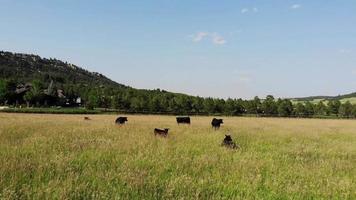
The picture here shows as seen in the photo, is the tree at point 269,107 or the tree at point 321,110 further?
the tree at point 321,110

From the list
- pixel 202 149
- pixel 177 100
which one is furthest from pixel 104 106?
pixel 202 149

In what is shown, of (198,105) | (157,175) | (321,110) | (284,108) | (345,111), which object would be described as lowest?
(157,175)

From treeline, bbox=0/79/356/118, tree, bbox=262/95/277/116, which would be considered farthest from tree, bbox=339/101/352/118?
tree, bbox=262/95/277/116

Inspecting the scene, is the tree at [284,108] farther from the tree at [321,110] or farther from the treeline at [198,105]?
the tree at [321,110]

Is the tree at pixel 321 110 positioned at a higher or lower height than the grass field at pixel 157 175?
higher

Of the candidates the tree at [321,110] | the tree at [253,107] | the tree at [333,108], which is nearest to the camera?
the tree at [253,107]

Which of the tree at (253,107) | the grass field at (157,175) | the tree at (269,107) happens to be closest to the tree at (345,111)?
the tree at (269,107)

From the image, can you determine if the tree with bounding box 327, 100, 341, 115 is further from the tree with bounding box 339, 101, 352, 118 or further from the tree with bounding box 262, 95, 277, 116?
the tree with bounding box 262, 95, 277, 116

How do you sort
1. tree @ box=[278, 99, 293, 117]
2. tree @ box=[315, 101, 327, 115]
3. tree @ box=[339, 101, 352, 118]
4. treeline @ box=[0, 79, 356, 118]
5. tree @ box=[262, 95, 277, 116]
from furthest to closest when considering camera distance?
tree @ box=[315, 101, 327, 115] < tree @ box=[339, 101, 352, 118] < tree @ box=[262, 95, 277, 116] < tree @ box=[278, 99, 293, 117] < treeline @ box=[0, 79, 356, 118]

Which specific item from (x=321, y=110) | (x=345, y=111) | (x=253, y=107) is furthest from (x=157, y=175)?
(x=321, y=110)

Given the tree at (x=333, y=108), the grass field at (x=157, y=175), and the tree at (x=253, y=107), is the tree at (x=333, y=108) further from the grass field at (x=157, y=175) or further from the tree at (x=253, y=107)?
the grass field at (x=157, y=175)

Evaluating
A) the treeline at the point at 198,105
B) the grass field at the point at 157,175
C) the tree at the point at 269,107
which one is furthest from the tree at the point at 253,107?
the grass field at the point at 157,175

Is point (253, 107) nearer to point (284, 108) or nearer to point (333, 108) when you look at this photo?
point (284, 108)

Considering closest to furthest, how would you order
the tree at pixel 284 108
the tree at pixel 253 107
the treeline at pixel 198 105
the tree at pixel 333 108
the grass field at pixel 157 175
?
the grass field at pixel 157 175 < the treeline at pixel 198 105 < the tree at pixel 284 108 < the tree at pixel 253 107 < the tree at pixel 333 108
